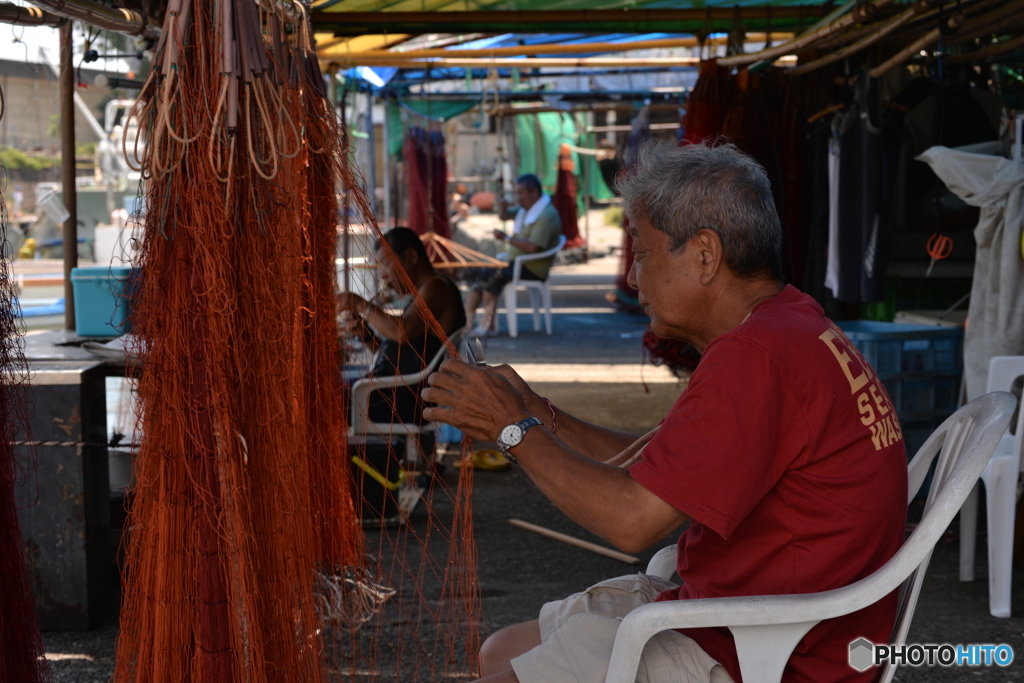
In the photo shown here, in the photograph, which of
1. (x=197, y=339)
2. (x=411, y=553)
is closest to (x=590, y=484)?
(x=197, y=339)

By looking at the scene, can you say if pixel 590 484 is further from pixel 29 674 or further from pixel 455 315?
pixel 455 315

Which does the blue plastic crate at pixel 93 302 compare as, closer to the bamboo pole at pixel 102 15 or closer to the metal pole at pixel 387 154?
the bamboo pole at pixel 102 15

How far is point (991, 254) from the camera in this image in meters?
3.94

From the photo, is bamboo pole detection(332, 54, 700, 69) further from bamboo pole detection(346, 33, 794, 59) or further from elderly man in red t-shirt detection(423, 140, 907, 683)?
elderly man in red t-shirt detection(423, 140, 907, 683)

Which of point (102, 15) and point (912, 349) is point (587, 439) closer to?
point (102, 15)

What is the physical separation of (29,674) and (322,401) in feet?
3.49

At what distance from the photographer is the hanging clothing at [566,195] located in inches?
592

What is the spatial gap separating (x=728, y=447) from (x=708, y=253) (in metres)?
0.39

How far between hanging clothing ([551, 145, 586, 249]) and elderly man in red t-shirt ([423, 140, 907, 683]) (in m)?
13.4

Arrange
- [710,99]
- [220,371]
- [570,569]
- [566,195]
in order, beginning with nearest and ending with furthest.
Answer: [220,371] < [570,569] < [710,99] < [566,195]

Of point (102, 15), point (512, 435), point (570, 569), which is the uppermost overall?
point (102, 15)

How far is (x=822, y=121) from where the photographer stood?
16.4 feet

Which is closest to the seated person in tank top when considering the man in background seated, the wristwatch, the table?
the table

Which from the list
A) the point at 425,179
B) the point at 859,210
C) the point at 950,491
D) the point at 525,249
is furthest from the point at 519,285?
the point at 950,491
